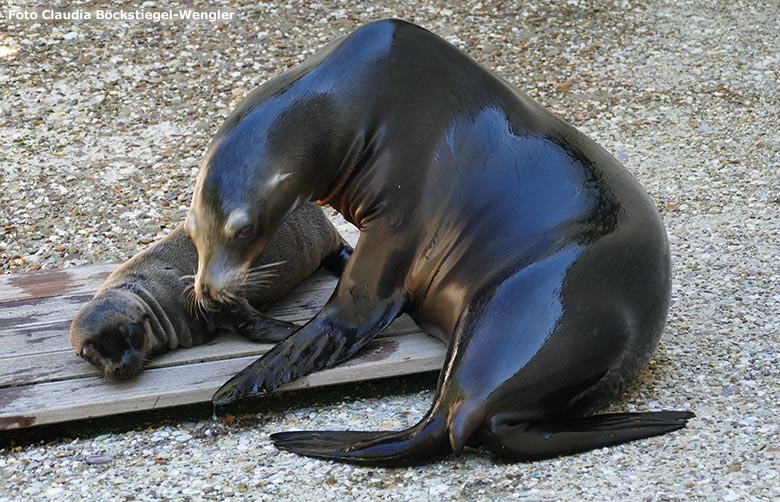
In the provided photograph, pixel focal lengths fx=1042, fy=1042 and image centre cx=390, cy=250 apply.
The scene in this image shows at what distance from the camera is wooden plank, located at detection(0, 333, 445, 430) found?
3.39 meters

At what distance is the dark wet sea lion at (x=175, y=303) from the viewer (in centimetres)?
360

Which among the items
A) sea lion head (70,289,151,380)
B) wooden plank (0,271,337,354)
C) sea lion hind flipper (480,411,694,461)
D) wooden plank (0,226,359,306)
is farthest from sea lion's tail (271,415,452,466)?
wooden plank (0,226,359,306)

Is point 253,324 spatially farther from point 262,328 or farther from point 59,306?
point 59,306

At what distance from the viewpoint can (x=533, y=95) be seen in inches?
279

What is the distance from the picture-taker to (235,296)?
10.6ft

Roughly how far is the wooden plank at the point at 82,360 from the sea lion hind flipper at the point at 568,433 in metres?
0.87

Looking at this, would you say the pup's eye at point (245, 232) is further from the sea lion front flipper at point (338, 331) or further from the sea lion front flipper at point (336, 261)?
the sea lion front flipper at point (336, 261)

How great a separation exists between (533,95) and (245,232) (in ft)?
14.2

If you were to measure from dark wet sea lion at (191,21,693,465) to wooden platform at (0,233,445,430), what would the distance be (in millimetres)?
104

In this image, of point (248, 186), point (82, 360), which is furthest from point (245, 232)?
point (82, 360)

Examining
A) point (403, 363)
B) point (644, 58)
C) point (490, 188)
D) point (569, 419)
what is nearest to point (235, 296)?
point (403, 363)

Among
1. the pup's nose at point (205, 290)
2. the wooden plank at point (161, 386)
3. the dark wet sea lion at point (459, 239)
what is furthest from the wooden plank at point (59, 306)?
the pup's nose at point (205, 290)

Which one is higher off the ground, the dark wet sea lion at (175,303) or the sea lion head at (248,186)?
the sea lion head at (248,186)

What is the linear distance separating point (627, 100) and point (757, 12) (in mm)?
1903
